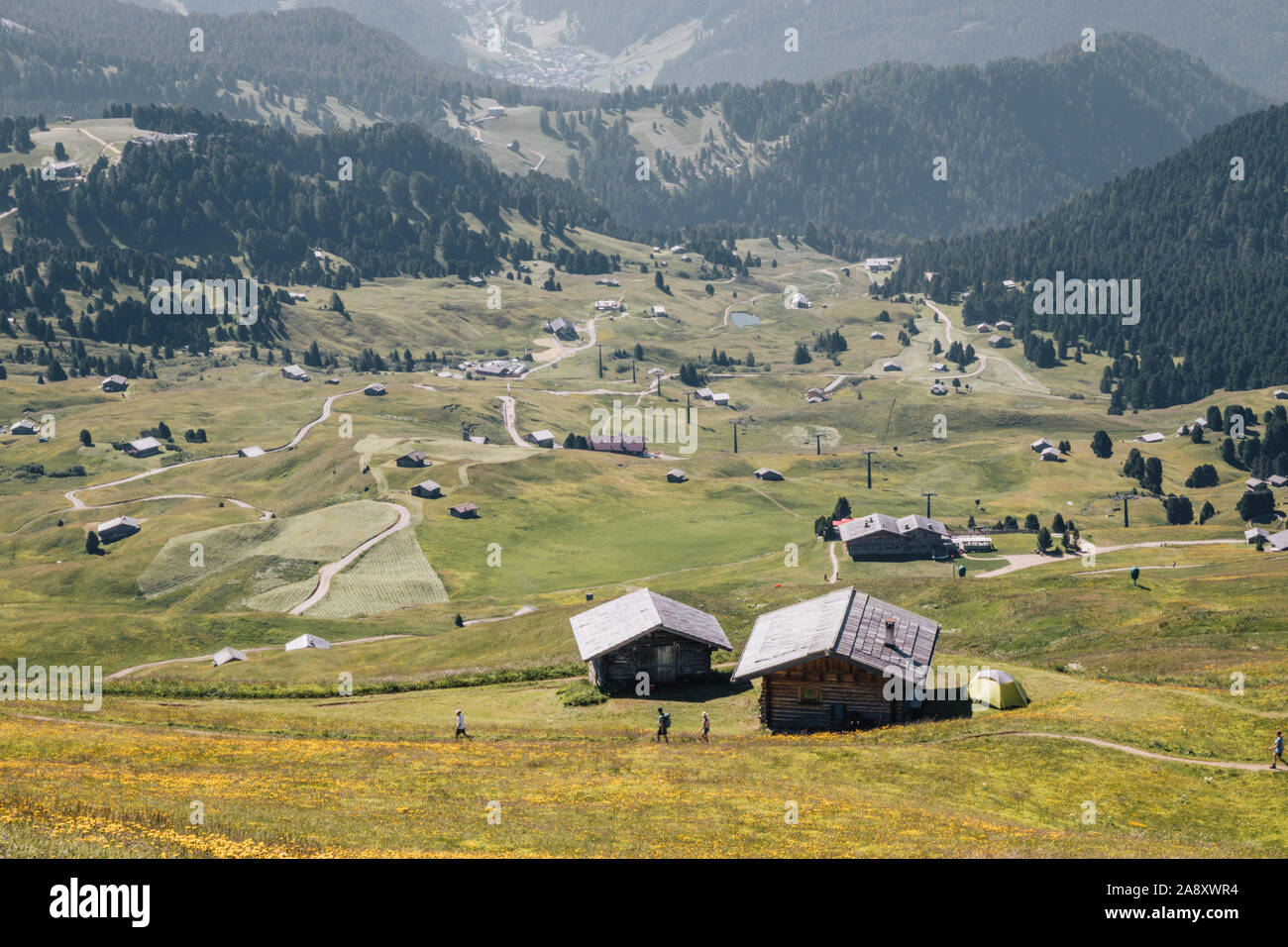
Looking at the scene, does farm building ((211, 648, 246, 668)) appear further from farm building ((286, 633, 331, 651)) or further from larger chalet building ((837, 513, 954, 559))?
larger chalet building ((837, 513, 954, 559))

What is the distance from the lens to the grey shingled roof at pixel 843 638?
69.1m

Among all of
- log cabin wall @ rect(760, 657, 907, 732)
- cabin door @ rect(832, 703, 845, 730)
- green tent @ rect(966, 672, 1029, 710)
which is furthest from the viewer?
green tent @ rect(966, 672, 1029, 710)

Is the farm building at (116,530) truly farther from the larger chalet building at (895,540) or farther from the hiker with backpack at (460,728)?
the hiker with backpack at (460,728)

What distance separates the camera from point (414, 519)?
627 feet

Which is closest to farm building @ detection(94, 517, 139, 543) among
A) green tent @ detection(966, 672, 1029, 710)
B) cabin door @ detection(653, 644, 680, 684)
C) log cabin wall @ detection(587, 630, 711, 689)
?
log cabin wall @ detection(587, 630, 711, 689)

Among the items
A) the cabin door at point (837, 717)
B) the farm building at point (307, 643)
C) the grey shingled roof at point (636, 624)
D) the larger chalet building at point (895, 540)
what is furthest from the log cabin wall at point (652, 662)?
the larger chalet building at point (895, 540)

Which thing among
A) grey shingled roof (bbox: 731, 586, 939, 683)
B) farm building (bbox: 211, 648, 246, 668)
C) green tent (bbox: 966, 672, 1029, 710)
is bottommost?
farm building (bbox: 211, 648, 246, 668)

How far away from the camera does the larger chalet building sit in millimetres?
172625

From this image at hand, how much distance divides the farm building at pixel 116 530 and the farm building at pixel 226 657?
291 feet

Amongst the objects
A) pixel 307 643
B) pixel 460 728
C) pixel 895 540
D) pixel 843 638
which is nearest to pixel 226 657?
pixel 307 643

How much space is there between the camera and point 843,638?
70562 mm

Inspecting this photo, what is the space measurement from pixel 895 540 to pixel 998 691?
10391cm

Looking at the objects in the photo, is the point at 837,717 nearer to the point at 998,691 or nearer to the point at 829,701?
the point at 829,701
